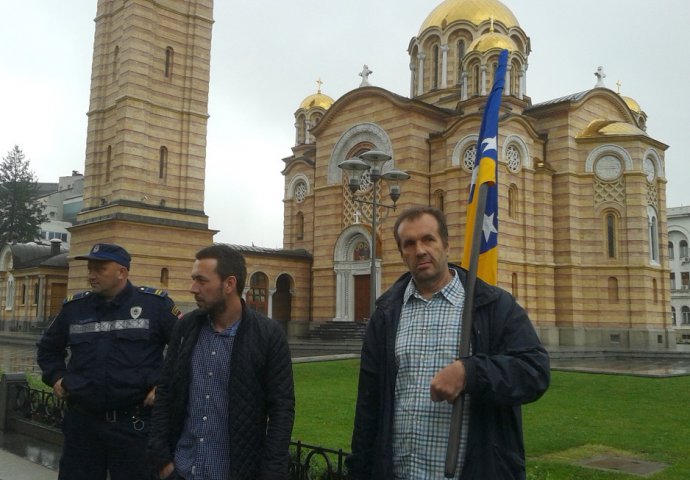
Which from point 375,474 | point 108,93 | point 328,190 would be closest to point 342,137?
point 328,190

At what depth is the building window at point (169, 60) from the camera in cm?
2539

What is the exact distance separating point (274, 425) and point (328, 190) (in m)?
26.3

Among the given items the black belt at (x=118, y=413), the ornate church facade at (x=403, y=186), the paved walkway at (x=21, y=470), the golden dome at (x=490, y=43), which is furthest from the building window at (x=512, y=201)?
the black belt at (x=118, y=413)

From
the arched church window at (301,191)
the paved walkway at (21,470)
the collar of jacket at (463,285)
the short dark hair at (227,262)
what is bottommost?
the paved walkway at (21,470)

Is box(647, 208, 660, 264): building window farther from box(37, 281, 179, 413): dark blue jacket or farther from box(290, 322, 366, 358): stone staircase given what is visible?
box(37, 281, 179, 413): dark blue jacket

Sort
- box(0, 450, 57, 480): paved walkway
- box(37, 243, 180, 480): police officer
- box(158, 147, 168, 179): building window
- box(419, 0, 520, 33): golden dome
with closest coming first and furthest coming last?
box(37, 243, 180, 480): police officer, box(0, 450, 57, 480): paved walkway, box(158, 147, 168, 179): building window, box(419, 0, 520, 33): golden dome

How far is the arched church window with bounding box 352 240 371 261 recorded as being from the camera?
92.6ft

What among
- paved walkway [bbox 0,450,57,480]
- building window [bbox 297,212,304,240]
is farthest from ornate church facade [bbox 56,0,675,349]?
paved walkway [bbox 0,450,57,480]

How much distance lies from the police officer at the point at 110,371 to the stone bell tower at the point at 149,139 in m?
19.4

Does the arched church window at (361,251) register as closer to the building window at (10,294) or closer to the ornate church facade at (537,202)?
the ornate church facade at (537,202)

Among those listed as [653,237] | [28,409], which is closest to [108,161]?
[28,409]

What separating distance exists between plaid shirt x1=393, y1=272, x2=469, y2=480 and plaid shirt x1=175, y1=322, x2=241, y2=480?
42.7 inches

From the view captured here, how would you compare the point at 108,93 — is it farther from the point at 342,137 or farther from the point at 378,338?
the point at 378,338

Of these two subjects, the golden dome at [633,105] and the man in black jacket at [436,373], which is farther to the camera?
the golden dome at [633,105]
